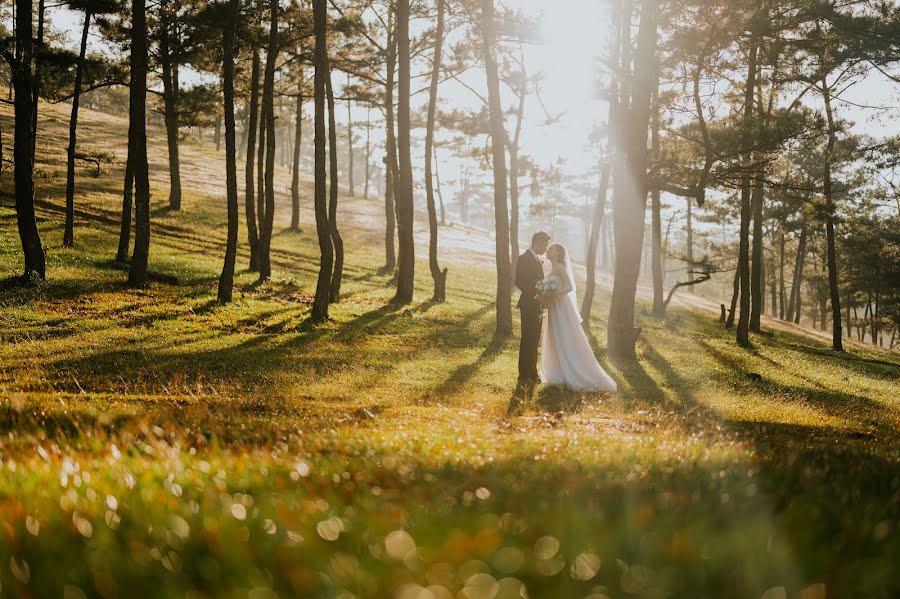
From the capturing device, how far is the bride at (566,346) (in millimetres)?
13414

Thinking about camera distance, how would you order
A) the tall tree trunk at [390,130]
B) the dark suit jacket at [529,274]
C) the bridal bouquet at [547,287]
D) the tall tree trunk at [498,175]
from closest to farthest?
the bridal bouquet at [547,287] → the dark suit jacket at [529,274] → the tall tree trunk at [498,175] → the tall tree trunk at [390,130]

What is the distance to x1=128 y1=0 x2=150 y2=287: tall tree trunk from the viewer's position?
20406 millimetres

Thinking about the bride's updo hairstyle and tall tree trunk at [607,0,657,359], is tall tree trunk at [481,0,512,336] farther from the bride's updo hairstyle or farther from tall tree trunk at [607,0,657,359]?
the bride's updo hairstyle

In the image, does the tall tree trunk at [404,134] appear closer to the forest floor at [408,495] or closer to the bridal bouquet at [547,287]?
the bridal bouquet at [547,287]

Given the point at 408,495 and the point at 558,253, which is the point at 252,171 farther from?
the point at 408,495

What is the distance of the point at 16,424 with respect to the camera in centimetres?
621

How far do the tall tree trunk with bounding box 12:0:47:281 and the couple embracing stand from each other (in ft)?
50.6

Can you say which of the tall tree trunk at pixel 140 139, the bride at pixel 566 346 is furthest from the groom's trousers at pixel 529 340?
the tall tree trunk at pixel 140 139

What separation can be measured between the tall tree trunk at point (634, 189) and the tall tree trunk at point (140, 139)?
14.2 metres

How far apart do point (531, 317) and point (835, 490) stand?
10.6 metres

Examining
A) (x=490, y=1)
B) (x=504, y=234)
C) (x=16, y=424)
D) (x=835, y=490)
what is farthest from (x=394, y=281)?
(x=835, y=490)

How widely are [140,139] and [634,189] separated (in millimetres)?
15189

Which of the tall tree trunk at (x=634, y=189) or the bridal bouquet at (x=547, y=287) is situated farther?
the tall tree trunk at (x=634, y=189)

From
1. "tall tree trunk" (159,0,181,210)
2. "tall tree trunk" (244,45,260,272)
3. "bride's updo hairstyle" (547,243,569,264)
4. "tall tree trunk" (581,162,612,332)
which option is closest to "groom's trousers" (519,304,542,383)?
"bride's updo hairstyle" (547,243,569,264)
